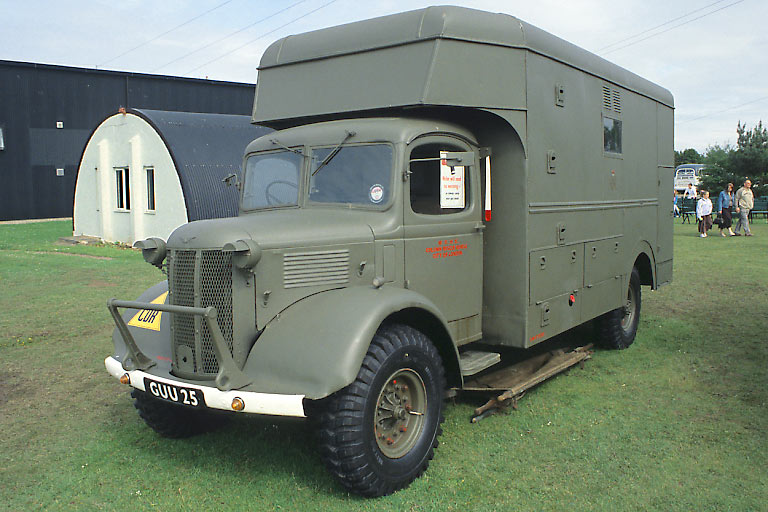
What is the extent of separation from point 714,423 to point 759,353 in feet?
8.29

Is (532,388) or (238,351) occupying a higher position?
(238,351)

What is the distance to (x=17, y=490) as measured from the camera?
4.35 meters

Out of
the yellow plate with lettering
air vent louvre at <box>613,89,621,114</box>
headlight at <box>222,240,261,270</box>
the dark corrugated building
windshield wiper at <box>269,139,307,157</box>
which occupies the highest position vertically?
the dark corrugated building

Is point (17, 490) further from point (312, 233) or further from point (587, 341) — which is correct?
point (587, 341)

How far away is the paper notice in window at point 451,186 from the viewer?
205 inches

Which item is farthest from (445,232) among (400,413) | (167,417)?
(167,417)

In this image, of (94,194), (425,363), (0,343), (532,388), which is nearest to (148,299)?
(425,363)

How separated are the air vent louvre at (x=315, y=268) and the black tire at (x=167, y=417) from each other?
1.36 metres

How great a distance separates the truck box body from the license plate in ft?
7.41

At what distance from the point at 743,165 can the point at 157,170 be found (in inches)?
1370

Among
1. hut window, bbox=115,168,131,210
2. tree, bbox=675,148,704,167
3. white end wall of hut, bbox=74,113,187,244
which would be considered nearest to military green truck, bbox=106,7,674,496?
white end wall of hut, bbox=74,113,187,244

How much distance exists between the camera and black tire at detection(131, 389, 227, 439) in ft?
16.4

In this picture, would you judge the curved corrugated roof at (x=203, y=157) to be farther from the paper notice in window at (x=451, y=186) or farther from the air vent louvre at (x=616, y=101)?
the paper notice in window at (x=451, y=186)

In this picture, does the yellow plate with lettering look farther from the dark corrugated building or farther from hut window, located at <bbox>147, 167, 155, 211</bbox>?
the dark corrugated building
